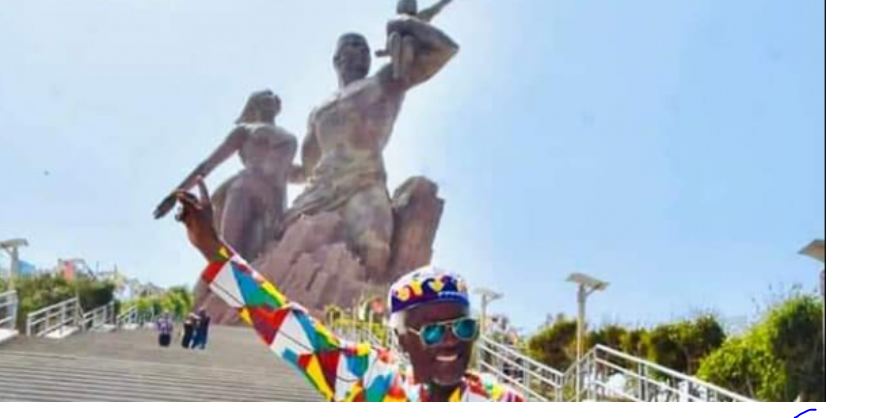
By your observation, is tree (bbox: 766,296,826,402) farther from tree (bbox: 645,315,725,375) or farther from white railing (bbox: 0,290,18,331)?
white railing (bbox: 0,290,18,331)

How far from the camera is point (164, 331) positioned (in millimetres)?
5742

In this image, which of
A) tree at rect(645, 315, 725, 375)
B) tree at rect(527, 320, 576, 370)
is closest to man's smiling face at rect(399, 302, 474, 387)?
tree at rect(645, 315, 725, 375)

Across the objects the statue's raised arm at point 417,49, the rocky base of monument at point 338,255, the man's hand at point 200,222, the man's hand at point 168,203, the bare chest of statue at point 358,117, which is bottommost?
the man's hand at point 200,222

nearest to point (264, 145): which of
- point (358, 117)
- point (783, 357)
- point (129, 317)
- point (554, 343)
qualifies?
point (358, 117)

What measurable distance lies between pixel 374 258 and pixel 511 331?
3001mm

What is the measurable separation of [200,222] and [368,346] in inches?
13.9

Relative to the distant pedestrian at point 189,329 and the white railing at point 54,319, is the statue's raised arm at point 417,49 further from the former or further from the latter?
the white railing at point 54,319

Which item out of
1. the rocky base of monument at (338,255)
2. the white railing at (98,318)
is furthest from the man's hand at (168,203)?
the rocky base of monument at (338,255)

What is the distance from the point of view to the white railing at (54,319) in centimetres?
552

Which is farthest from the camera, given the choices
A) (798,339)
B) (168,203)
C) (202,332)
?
(202,332)

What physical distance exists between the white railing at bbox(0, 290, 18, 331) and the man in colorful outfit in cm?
385

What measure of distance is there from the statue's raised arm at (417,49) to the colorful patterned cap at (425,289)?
628 centimetres

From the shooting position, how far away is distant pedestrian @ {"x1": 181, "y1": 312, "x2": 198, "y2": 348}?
5.88m

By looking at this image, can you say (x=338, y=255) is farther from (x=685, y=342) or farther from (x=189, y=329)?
(x=685, y=342)
